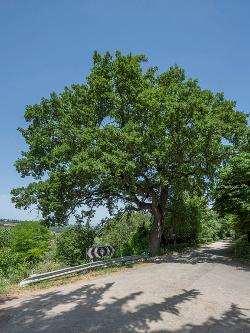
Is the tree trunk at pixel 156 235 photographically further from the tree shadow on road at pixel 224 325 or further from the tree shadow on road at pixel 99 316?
the tree shadow on road at pixel 224 325

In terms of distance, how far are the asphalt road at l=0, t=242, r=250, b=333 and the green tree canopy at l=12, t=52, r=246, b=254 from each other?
8.91 metres

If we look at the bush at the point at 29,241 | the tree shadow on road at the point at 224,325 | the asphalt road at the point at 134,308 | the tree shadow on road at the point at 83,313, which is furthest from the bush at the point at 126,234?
the bush at the point at 29,241

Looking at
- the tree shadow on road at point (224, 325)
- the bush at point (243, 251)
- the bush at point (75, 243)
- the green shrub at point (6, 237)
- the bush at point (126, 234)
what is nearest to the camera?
the tree shadow on road at point (224, 325)

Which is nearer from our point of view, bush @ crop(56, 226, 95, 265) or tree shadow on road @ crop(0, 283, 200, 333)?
tree shadow on road @ crop(0, 283, 200, 333)

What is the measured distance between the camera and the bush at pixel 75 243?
1047 inches

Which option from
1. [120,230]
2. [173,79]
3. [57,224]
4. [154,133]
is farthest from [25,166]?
[120,230]

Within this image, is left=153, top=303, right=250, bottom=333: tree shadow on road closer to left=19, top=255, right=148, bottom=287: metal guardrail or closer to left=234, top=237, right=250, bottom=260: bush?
left=19, top=255, right=148, bottom=287: metal guardrail

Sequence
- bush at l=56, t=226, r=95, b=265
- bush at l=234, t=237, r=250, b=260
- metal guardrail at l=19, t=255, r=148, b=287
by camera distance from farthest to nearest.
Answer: bush at l=234, t=237, r=250, b=260 < bush at l=56, t=226, r=95, b=265 < metal guardrail at l=19, t=255, r=148, b=287

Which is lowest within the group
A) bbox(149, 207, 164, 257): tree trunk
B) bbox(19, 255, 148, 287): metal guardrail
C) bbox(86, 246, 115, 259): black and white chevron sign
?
bbox(19, 255, 148, 287): metal guardrail

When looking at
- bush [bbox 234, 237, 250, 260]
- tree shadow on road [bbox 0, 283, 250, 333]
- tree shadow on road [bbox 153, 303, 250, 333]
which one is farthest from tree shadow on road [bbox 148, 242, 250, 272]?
tree shadow on road [bbox 153, 303, 250, 333]

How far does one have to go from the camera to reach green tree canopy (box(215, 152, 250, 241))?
22.7 meters

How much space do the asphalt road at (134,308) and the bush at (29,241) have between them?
55635mm

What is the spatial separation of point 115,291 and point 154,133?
1274cm

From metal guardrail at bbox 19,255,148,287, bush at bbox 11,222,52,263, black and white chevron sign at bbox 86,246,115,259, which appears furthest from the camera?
bush at bbox 11,222,52,263
